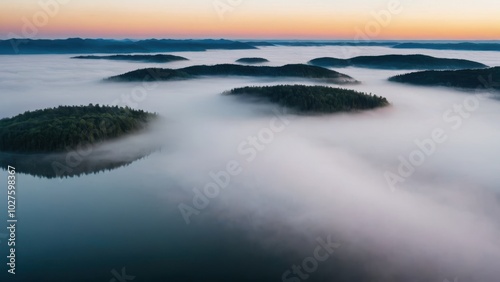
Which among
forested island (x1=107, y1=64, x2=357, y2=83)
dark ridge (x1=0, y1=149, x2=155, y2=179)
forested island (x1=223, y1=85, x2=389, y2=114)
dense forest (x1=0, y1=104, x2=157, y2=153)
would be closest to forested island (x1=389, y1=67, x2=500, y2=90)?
forested island (x1=107, y1=64, x2=357, y2=83)

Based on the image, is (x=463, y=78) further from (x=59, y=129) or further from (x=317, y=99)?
(x=59, y=129)

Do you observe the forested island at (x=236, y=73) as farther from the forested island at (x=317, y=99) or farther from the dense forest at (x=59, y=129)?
the dense forest at (x=59, y=129)

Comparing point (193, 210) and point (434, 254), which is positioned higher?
point (193, 210)

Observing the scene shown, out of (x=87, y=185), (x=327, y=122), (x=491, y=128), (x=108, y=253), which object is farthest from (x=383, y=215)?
(x=491, y=128)

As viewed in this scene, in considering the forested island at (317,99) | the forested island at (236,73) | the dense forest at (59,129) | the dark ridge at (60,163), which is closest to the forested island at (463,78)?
the forested island at (236,73)

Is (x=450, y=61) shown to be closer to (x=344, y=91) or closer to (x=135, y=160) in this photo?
(x=344, y=91)

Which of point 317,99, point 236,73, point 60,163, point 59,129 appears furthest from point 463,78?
point 60,163
